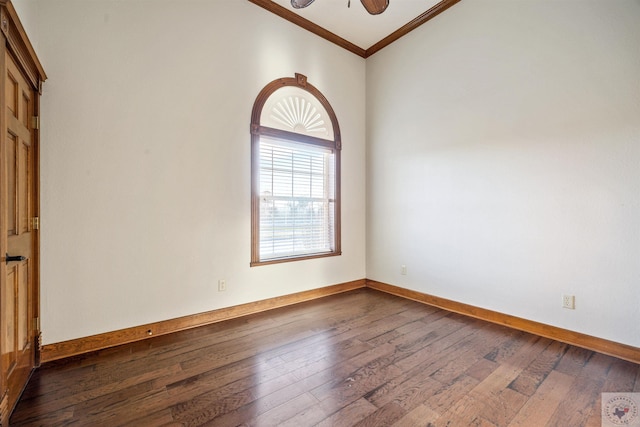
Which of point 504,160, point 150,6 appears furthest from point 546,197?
point 150,6

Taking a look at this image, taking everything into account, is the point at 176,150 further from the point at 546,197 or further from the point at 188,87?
the point at 546,197

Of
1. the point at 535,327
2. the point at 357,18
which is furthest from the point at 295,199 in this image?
the point at 535,327

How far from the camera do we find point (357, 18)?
11.5 feet

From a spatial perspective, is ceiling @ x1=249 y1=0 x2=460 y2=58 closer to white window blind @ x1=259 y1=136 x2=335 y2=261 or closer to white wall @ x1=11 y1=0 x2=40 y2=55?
white window blind @ x1=259 y1=136 x2=335 y2=261

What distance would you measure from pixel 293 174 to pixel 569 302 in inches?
119

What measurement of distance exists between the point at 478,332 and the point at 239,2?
419cm

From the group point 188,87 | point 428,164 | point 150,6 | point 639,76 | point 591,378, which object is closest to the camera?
point 591,378

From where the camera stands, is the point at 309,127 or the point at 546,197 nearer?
the point at 546,197

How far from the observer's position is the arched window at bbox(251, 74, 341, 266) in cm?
326

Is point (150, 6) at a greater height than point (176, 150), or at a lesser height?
greater

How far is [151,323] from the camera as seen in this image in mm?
2566

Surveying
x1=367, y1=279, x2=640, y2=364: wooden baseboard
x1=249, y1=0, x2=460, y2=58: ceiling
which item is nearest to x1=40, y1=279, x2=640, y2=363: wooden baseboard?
x1=367, y1=279, x2=640, y2=364: wooden baseboard

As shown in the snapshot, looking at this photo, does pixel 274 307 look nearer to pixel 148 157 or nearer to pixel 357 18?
pixel 148 157

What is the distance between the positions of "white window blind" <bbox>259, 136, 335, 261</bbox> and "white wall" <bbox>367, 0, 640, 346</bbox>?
92 cm
